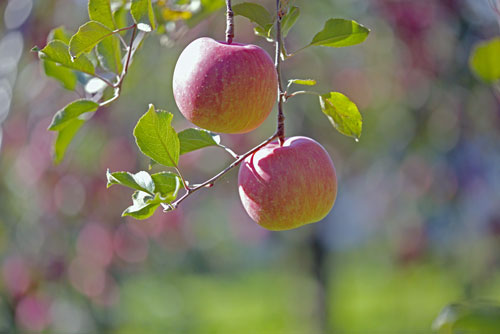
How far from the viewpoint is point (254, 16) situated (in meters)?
0.75

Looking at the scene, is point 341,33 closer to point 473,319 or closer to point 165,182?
point 165,182

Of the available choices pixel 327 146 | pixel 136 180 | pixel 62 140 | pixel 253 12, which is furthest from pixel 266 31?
pixel 327 146

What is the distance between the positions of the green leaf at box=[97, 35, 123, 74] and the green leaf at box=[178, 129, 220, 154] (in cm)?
19

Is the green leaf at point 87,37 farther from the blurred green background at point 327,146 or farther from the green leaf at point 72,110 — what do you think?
the blurred green background at point 327,146

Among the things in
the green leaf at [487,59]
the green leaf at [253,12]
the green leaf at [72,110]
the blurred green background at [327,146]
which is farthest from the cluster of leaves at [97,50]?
the blurred green background at [327,146]

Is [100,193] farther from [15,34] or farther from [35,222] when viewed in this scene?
[15,34]

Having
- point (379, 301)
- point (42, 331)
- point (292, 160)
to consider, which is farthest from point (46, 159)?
point (379, 301)

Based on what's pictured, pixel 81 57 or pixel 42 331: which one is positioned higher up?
pixel 81 57

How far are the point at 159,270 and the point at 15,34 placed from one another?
409 centimetres

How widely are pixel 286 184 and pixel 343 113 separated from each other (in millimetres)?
115

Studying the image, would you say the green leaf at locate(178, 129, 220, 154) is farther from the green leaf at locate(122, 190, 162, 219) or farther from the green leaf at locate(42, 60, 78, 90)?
the green leaf at locate(42, 60, 78, 90)

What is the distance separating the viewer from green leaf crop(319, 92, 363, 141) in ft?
2.41

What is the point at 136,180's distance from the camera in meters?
0.64

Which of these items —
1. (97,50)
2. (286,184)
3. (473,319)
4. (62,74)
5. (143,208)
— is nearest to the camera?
(473,319)
